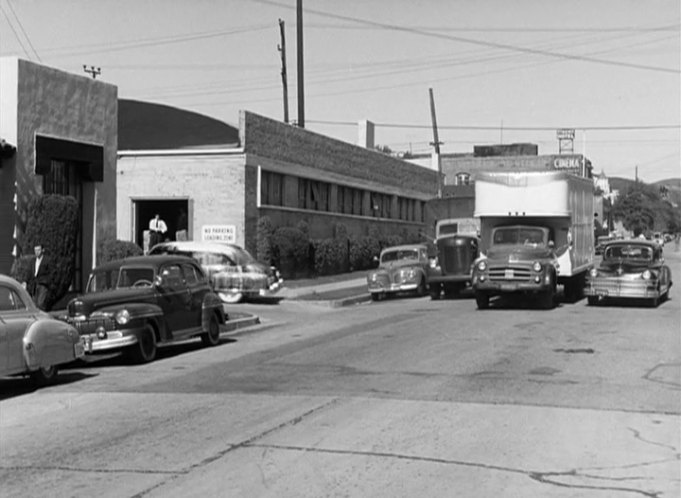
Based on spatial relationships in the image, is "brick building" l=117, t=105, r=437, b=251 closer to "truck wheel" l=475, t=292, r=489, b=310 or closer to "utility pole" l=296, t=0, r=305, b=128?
"utility pole" l=296, t=0, r=305, b=128

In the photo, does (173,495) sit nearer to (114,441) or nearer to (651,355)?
(114,441)

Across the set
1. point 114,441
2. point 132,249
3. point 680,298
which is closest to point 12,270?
point 132,249

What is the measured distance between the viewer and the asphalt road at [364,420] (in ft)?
25.2

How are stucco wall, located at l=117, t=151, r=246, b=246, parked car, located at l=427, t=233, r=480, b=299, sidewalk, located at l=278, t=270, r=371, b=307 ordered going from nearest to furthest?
parked car, located at l=427, t=233, r=480, b=299 < sidewalk, located at l=278, t=270, r=371, b=307 < stucco wall, located at l=117, t=151, r=246, b=246

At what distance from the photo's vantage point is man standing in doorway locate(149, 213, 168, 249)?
31445mm

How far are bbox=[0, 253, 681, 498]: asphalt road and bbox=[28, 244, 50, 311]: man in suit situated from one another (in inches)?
154

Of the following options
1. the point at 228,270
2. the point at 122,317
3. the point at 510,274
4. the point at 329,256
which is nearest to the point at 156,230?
the point at 228,270

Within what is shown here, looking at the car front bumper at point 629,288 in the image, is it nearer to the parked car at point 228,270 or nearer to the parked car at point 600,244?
the parked car at point 600,244

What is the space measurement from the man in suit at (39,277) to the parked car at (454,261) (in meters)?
13.2

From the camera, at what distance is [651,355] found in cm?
1552

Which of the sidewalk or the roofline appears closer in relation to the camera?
the sidewalk

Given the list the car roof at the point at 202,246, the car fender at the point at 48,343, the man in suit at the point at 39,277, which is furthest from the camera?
the car roof at the point at 202,246

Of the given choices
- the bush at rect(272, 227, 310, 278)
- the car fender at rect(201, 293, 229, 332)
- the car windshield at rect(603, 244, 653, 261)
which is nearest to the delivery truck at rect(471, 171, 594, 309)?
the car windshield at rect(603, 244, 653, 261)

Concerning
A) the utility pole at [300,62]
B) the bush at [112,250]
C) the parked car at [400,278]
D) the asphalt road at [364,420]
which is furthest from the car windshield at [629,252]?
the utility pole at [300,62]
